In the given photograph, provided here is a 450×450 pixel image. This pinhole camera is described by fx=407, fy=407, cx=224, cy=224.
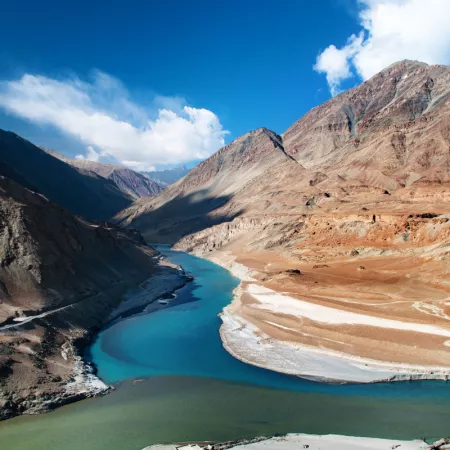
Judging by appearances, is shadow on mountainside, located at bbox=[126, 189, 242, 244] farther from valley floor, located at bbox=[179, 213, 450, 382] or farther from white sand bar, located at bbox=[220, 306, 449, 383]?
white sand bar, located at bbox=[220, 306, 449, 383]

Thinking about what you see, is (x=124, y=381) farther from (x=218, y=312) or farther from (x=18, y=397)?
(x=218, y=312)

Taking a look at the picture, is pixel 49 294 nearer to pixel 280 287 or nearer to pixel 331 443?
pixel 331 443

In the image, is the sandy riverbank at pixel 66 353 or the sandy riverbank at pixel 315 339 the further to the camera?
the sandy riverbank at pixel 315 339

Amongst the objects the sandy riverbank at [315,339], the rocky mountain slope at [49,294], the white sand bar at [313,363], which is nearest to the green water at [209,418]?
the rocky mountain slope at [49,294]

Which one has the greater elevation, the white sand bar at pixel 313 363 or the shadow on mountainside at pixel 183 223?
the shadow on mountainside at pixel 183 223

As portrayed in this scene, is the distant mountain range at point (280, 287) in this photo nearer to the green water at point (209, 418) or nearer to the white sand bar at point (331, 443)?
the green water at point (209, 418)

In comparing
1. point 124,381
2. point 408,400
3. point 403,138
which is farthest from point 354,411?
point 403,138

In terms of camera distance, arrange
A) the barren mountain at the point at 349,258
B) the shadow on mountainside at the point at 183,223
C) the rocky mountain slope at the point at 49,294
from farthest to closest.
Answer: the shadow on mountainside at the point at 183,223, the barren mountain at the point at 349,258, the rocky mountain slope at the point at 49,294

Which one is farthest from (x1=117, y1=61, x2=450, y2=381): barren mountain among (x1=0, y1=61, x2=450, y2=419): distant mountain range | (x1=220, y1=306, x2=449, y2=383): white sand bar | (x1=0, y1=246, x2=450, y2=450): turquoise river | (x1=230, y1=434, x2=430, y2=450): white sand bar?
(x1=230, y1=434, x2=430, y2=450): white sand bar
